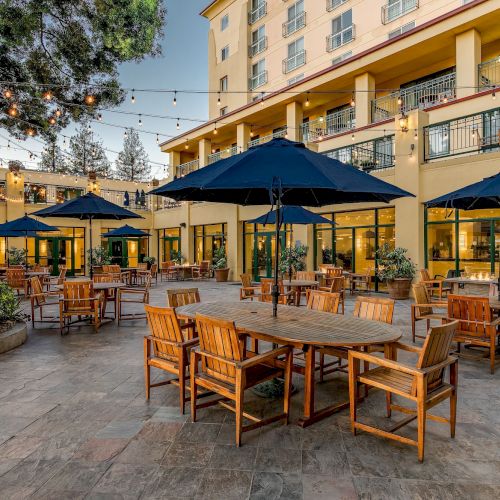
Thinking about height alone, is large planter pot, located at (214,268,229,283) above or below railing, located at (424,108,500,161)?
below

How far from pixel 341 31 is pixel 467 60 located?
758 centimetres

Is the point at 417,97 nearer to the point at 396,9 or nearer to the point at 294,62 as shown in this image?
the point at 396,9

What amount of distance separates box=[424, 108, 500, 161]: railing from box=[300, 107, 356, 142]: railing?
4072 millimetres

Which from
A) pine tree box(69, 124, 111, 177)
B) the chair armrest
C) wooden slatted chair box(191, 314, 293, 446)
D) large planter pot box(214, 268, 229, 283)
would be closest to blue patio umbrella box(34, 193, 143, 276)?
wooden slatted chair box(191, 314, 293, 446)

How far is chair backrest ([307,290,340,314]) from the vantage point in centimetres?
493

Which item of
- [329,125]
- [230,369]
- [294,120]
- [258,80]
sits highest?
[258,80]

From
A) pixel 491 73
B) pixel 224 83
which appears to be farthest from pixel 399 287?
pixel 224 83

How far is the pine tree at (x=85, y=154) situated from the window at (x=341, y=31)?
27764mm

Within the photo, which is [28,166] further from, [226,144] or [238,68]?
[238,68]

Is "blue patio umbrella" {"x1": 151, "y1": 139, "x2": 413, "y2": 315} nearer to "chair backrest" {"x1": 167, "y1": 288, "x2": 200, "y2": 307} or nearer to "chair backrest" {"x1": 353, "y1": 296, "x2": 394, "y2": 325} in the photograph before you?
"chair backrest" {"x1": 353, "y1": 296, "x2": 394, "y2": 325}

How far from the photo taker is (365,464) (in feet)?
8.85

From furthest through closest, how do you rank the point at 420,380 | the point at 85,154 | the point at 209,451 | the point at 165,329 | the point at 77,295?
the point at 85,154 → the point at 77,295 → the point at 165,329 → the point at 209,451 → the point at 420,380

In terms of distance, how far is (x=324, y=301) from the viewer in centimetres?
507

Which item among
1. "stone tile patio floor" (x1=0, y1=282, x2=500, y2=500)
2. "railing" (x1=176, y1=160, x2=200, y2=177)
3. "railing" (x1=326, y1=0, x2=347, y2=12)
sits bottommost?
"stone tile patio floor" (x1=0, y1=282, x2=500, y2=500)
